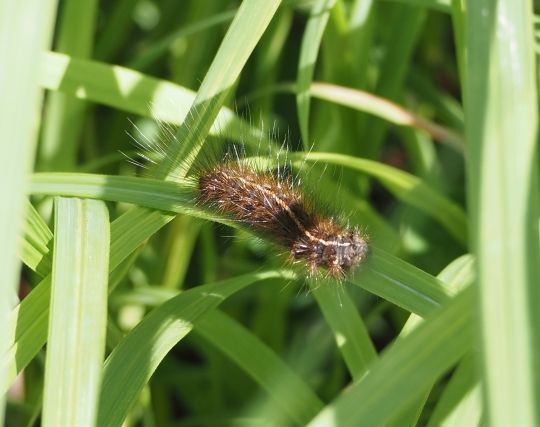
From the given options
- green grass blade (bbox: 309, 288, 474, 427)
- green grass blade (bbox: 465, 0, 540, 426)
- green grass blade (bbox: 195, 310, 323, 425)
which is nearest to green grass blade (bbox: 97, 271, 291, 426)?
green grass blade (bbox: 195, 310, 323, 425)

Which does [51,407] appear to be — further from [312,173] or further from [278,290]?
[278,290]

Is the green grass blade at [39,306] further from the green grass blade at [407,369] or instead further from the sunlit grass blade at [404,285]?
the green grass blade at [407,369]

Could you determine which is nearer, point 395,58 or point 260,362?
point 260,362

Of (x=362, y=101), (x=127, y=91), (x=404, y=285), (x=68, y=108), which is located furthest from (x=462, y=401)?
(x=68, y=108)

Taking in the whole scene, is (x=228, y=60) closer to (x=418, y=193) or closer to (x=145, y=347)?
(x=145, y=347)

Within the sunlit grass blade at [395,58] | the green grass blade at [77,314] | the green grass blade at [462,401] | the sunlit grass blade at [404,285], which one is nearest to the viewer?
the green grass blade at [77,314]

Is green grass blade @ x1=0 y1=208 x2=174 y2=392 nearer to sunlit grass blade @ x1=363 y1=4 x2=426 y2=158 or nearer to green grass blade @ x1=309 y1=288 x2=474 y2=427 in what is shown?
green grass blade @ x1=309 y1=288 x2=474 y2=427

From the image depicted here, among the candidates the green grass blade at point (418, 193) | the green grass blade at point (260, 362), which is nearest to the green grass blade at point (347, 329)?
the green grass blade at point (260, 362)

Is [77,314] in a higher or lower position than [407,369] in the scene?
higher
